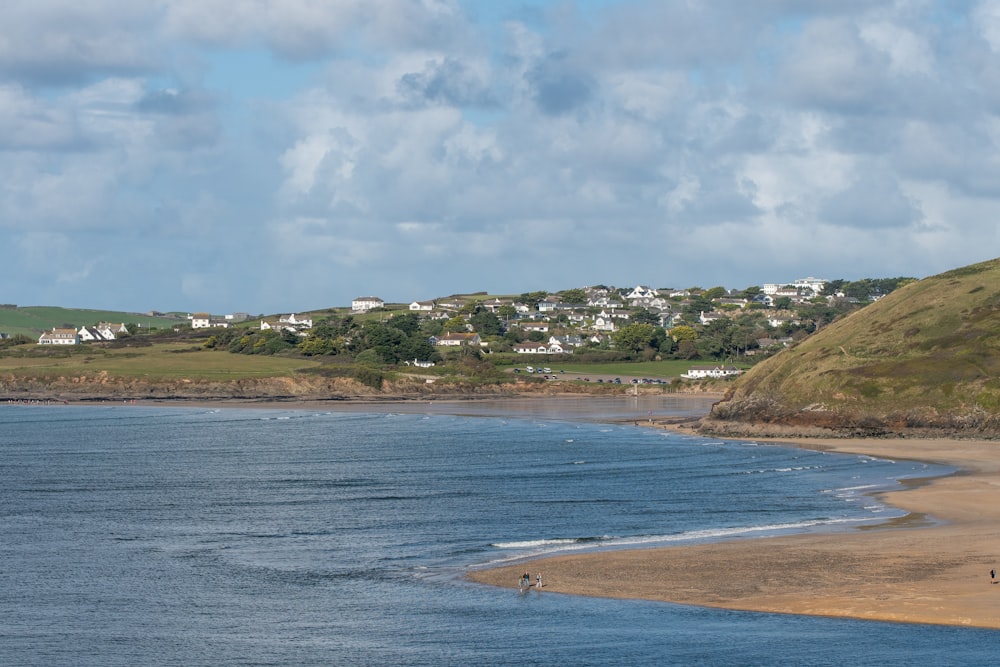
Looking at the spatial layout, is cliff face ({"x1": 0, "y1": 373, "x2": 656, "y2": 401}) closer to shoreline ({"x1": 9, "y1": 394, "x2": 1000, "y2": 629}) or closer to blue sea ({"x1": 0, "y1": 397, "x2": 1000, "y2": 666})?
blue sea ({"x1": 0, "y1": 397, "x2": 1000, "y2": 666})

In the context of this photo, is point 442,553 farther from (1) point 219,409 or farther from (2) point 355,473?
(1) point 219,409

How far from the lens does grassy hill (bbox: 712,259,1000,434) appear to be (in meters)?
104

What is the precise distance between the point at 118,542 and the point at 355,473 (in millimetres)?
29924

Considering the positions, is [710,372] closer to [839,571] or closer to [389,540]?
[389,540]

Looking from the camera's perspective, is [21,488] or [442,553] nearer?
[442,553]

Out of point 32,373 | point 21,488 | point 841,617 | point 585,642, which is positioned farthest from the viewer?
point 32,373

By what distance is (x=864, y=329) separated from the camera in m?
128

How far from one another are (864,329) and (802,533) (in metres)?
78.1

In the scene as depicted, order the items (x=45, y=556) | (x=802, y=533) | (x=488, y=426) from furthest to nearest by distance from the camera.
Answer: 1. (x=488, y=426)
2. (x=802, y=533)
3. (x=45, y=556)

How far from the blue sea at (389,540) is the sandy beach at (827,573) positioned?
4.91 feet

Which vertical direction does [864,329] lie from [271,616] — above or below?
above

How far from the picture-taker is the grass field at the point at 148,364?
174500 mm

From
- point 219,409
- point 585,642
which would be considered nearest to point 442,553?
point 585,642

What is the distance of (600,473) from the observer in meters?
82.3
